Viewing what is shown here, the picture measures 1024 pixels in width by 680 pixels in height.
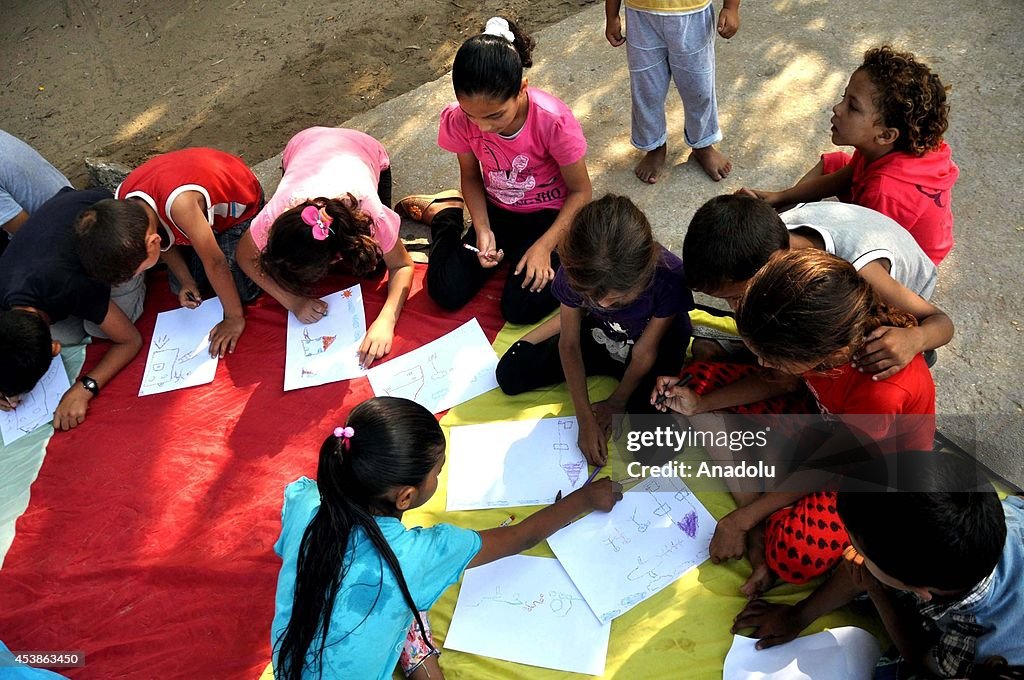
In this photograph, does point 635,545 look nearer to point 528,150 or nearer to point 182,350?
point 528,150

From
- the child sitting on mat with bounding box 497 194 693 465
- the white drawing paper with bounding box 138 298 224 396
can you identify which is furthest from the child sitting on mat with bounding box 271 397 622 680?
the white drawing paper with bounding box 138 298 224 396

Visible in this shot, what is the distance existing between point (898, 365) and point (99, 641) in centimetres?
223

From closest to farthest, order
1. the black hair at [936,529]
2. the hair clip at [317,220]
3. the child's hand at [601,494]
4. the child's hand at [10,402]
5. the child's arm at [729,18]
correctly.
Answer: the black hair at [936,529], the child's hand at [601,494], the hair clip at [317,220], the child's arm at [729,18], the child's hand at [10,402]

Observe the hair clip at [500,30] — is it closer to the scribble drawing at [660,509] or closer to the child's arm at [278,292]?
the child's arm at [278,292]

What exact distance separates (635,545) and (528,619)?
34 centimetres

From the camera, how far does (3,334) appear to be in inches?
91.2

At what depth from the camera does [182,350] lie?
8.71ft

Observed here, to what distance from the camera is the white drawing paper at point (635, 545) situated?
5.98ft

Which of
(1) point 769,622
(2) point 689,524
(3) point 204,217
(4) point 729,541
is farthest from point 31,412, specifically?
(1) point 769,622

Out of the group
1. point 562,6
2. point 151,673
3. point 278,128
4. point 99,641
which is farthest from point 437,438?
point 562,6

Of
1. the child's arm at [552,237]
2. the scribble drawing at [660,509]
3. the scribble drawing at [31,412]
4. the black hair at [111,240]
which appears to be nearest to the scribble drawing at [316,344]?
the black hair at [111,240]

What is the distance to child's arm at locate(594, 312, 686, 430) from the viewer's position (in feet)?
6.34

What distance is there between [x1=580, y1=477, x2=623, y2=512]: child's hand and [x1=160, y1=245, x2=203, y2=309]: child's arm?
1742 mm

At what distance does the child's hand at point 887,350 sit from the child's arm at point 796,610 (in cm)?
44
